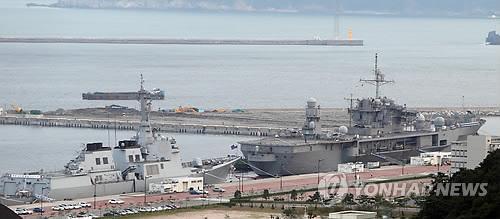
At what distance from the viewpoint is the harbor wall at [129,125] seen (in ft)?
174

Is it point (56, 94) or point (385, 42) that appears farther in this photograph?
point (385, 42)

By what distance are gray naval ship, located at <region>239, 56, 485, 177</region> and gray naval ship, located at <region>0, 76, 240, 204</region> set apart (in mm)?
1357

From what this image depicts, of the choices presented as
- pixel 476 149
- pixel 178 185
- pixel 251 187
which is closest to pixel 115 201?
pixel 178 185

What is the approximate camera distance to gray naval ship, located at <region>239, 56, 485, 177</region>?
41812mm

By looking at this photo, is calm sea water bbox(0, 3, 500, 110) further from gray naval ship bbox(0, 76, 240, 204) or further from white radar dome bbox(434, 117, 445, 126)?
gray naval ship bbox(0, 76, 240, 204)

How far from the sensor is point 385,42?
487 ft

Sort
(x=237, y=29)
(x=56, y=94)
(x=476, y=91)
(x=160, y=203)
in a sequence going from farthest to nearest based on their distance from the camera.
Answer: (x=237, y=29), (x=476, y=91), (x=56, y=94), (x=160, y=203)

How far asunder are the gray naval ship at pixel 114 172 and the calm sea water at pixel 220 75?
16.6 feet

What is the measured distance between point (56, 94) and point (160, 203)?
125 feet

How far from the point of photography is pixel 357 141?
4400 cm

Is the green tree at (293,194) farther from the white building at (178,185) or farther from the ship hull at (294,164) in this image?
the ship hull at (294,164)

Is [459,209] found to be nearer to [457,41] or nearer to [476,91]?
[476,91]

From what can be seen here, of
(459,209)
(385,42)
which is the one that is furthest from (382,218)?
(385,42)

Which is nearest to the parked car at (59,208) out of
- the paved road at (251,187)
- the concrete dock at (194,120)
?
the paved road at (251,187)
